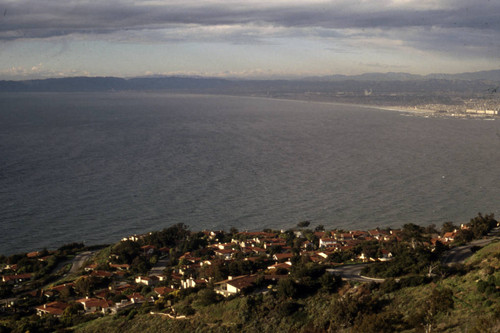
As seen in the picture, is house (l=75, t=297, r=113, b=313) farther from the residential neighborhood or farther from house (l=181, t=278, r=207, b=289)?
house (l=181, t=278, r=207, b=289)

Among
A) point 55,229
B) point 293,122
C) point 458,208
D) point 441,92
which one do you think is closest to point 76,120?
point 293,122

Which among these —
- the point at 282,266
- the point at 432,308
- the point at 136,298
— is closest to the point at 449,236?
the point at 282,266

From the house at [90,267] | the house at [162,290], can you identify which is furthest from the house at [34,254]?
the house at [162,290]

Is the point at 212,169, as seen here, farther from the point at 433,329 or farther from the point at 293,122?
the point at 293,122

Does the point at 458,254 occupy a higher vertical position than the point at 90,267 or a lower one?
higher

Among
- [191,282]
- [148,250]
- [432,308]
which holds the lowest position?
[148,250]

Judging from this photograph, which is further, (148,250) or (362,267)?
(148,250)

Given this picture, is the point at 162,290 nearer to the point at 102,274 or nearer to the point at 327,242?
the point at 102,274
